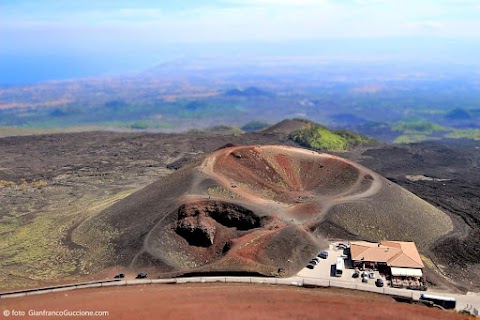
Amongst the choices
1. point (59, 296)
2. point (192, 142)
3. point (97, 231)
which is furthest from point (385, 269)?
point (192, 142)

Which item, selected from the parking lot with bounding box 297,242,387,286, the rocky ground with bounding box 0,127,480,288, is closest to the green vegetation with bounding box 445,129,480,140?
the rocky ground with bounding box 0,127,480,288

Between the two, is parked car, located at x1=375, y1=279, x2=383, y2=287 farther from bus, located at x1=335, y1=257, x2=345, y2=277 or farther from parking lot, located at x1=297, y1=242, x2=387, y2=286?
bus, located at x1=335, y1=257, x2=345, y2=277

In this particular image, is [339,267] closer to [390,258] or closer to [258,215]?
[390,258]

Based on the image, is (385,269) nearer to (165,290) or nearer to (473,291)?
(473,291)

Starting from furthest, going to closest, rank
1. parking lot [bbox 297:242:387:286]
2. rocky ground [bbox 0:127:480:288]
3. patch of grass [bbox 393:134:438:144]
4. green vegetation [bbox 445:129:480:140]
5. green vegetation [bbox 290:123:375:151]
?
1. patch of grass [bbox 393:134:438:144]
2. green vegetation [bbox 445:129:480:140]
3. green vegetation [bbox 290:123:375:151]
4. rocky ground [bbox 0:127:480:288]
5. parking lot [bbox 297:242:387:286]

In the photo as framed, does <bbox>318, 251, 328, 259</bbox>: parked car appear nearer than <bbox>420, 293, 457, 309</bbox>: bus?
No

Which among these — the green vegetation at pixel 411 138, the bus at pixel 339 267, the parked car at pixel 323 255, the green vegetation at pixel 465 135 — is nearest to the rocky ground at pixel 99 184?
the bus at pixel 339 267

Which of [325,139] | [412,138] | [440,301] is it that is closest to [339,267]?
[440,301]
